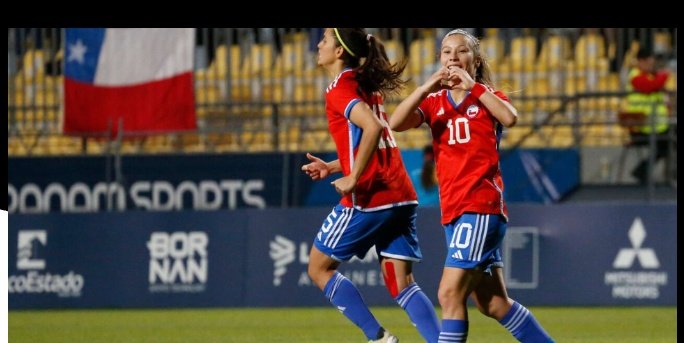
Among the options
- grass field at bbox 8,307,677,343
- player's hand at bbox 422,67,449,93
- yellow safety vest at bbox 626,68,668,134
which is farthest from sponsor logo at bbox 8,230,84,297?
player's hand at bbox 422,67,449,93

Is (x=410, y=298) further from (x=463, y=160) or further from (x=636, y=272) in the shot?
(x=636, y=272)

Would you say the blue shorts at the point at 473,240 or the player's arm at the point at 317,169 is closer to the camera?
the blue shorts at the point at 473,240

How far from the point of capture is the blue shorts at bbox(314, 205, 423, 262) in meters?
9.17

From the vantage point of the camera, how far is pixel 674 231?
16484 millimetres

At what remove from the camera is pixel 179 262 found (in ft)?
58.2

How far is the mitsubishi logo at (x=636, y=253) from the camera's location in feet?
54.3

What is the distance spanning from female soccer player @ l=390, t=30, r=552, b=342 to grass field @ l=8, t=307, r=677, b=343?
3822 mm

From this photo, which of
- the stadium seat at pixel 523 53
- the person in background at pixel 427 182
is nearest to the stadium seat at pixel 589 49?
the stadium seat at pixel 523 53

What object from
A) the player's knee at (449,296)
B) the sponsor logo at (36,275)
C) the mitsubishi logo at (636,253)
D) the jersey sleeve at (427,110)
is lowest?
the sponsor logo at (36,275)

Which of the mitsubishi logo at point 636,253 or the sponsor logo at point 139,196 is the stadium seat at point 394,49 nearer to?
the sponsor logo at point 139,196

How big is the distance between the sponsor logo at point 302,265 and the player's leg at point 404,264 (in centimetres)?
781

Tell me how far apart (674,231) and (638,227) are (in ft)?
1.37

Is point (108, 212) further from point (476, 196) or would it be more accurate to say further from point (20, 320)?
point (476, 196)

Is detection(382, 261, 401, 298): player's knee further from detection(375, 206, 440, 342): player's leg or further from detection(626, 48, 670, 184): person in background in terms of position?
detection(626, 48, 670, 184): person in background
